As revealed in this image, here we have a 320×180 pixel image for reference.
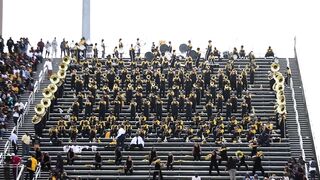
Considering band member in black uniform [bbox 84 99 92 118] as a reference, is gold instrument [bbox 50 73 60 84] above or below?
above

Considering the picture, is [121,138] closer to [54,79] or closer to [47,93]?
[47,93]

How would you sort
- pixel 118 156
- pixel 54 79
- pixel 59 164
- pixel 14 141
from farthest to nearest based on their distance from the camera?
pixel 54 79 → pixel 14 141 → pixel 118 156 → pixel 59 164

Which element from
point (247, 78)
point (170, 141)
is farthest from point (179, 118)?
point (247, 78)

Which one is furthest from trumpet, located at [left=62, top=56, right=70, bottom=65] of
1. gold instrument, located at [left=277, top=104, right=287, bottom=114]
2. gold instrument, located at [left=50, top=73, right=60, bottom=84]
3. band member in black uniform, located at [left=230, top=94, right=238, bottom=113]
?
gold instrument, located at [left=277, top=104, right=287, bottom=114]

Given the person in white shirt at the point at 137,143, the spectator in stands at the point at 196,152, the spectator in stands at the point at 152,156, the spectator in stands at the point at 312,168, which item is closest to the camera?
the spectator in stands at the point at 312,168

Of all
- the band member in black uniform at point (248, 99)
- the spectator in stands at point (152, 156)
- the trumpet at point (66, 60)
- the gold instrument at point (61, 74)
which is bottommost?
the spectator in stands at point (152, 156)

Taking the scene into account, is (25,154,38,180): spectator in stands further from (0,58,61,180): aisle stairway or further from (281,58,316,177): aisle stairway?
(281,58,316,177): aisle stairway

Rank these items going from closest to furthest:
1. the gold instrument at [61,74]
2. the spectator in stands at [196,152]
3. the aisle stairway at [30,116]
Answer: the spectator in stands at [196,152] < the aisle stairway at [30,116] < the gold instrument at [61,74]

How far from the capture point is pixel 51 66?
6388cm

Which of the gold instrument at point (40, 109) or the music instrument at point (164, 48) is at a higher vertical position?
the music instrument at point (164, 48)

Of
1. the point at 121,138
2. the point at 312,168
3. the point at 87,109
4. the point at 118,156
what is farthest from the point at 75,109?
the point at 312,168

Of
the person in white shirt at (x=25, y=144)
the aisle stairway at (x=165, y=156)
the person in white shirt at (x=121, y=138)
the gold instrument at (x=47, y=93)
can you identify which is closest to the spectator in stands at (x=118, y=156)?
the aisle stairway at (x=165, y=156)

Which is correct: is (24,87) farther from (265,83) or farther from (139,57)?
(265,83)

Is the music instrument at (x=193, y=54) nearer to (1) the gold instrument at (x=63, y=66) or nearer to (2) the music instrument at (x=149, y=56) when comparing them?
(2) the music instrument at (x=149, y=56)
